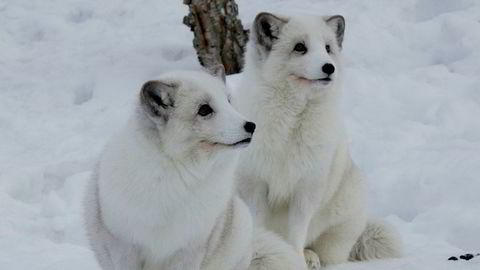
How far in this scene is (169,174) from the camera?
13.2 ft

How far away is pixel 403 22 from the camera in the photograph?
10.0m

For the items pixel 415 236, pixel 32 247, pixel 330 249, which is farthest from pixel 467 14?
pixel 32 247

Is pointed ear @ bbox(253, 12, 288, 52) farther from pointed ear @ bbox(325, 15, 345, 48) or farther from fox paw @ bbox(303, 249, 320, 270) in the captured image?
fox paw @ bbox(303, 249, 320, 270)

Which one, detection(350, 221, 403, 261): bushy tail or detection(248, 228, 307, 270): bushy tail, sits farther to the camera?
detection(350, 221, 403, 261): bushy tail

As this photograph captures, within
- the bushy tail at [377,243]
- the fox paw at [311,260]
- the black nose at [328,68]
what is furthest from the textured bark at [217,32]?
the black nose at [328,68]

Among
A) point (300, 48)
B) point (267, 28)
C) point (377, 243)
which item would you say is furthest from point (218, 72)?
point (377, 243)

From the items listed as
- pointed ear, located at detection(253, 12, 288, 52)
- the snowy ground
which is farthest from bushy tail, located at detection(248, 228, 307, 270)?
pointed ear, located at detection(253, 12, 288, 52)

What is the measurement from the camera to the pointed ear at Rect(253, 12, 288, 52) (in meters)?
5.41

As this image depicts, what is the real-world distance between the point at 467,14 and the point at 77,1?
5040mm

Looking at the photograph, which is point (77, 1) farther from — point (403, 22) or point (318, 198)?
point (318, 198)

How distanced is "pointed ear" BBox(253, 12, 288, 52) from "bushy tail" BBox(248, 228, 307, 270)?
4.09 feet

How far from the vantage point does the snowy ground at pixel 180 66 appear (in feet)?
21.5

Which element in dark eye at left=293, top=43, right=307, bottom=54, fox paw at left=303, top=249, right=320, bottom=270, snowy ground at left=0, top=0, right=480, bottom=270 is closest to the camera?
dark eye at left=293, top=43, right=307, bottom=54

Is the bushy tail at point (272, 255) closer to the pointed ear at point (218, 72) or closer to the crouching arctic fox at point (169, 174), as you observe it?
the crouching arctic fox at point (169, 174)
